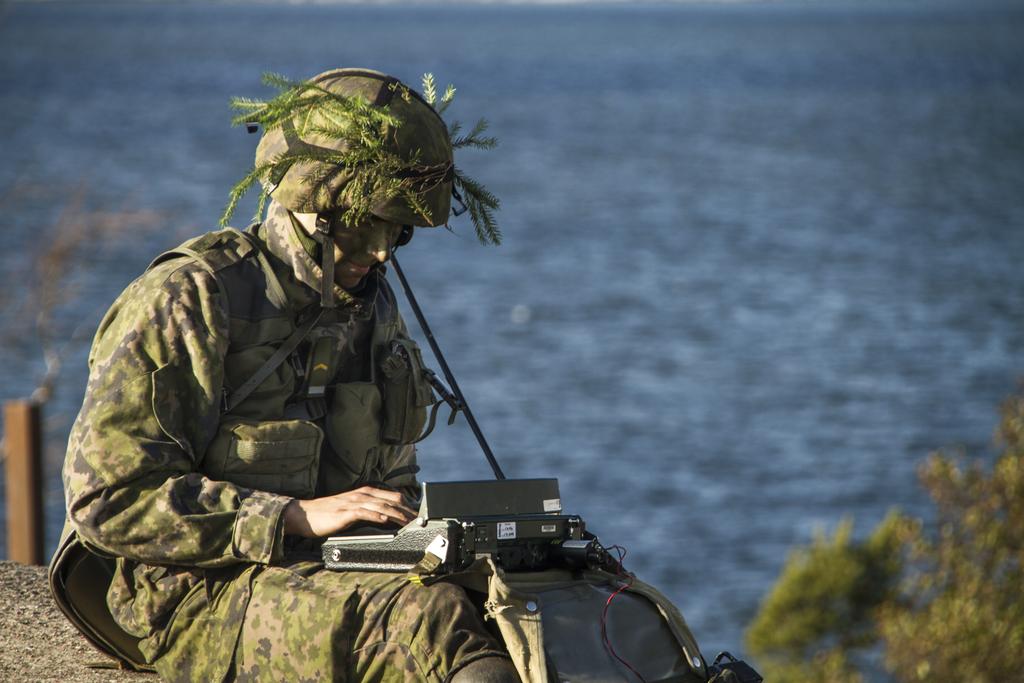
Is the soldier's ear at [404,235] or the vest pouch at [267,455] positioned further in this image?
the soldier's ear at [404,235]

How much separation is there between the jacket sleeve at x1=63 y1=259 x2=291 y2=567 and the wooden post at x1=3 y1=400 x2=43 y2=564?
558 cm

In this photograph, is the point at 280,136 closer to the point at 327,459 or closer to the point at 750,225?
the point at 327,459

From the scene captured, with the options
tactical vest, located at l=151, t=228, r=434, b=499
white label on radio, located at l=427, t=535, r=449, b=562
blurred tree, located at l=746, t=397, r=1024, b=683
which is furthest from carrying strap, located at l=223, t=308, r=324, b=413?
blurred tree, located at l=746, t=397, r=1024, b=683

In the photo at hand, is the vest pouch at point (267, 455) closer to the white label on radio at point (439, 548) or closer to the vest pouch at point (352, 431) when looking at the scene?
the vest pouch at point (352, 431)

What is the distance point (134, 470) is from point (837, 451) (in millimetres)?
35961

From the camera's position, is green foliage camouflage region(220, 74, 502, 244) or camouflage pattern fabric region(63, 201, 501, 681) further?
green foliage camouflage region(220, 74, 502, 244)

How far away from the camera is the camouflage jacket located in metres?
4.90

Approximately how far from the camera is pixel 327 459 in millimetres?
5531

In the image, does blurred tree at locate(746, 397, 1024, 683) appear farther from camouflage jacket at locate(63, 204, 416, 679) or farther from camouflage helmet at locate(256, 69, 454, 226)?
camouflage jacket at locate(63, 204, 416, 679)

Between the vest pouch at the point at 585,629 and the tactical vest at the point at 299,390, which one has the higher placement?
the tactical vest at the point at 299,390

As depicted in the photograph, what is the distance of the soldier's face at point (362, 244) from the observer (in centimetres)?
539

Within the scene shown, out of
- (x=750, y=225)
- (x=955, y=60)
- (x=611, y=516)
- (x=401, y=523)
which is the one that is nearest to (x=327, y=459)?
(x=401, y=523)

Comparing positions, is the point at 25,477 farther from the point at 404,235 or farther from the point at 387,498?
the point at 387,498

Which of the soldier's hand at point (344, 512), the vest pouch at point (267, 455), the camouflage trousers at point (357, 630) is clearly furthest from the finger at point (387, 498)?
the vest pouch at point (267, 455)
